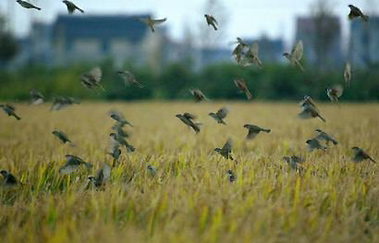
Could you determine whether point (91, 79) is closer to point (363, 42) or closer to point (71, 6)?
point (71, 6)

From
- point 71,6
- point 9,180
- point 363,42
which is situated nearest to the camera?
point 9,180

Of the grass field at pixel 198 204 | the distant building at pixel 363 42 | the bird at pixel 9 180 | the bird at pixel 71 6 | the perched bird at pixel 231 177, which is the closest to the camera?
the grass field at pixel 198 204

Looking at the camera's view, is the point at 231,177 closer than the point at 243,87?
Yes

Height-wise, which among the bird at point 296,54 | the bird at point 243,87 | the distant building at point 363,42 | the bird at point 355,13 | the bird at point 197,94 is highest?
the distant building at point 363,42

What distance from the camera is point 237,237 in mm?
1729

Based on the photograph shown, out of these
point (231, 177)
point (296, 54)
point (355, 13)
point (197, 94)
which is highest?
point (355, 13)

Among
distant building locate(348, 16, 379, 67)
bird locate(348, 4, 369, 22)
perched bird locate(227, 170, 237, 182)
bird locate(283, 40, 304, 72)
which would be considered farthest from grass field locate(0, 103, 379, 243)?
distant building locate(348, 16, 379, 67)

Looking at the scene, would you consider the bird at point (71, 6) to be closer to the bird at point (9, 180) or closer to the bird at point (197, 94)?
the bird at point (197, 94)

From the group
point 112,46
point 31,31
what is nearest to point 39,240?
point 31,31

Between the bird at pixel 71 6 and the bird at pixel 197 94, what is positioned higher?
the bird at pixel 71 6

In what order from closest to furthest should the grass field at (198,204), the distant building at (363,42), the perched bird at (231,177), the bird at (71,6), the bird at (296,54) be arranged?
the grass field at (198,204), the perched bird at (231,177), the bird at (71,6), the bird at (296,54), the distant building at (363,42)

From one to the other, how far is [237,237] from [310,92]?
63.9 ft

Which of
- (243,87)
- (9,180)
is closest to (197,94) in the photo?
(243,87)

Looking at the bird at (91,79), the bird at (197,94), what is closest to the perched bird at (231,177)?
the bird at (197,94)
